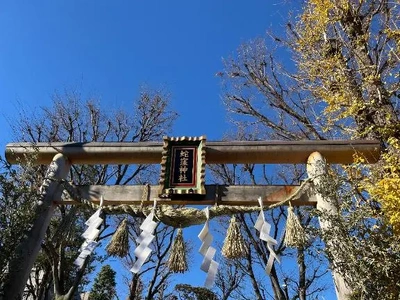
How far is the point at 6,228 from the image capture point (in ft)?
13.4

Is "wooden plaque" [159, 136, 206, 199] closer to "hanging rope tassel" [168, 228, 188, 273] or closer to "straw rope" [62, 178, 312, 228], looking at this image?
"straw rope" [62, 178, 312, 228]

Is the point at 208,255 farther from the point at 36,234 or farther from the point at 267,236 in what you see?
the point at 36,234

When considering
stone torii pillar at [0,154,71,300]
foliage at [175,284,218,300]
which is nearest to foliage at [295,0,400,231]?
stone torii pillar at [0,154,71,300]

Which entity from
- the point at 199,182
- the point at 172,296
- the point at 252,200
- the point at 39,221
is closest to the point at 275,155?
the point at 252,200

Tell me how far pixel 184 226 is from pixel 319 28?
6559 millimetres

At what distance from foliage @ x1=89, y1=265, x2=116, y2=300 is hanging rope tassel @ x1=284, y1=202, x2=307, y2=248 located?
41.9 ft

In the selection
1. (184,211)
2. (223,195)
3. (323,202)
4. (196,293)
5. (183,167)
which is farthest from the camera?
(196,293)

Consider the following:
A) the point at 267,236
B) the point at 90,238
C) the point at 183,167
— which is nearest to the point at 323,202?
the point at 267,236

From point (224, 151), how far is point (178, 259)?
1632 mm

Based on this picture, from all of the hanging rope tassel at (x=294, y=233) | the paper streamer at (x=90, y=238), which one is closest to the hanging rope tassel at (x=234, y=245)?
the hanging rope tassel at (x=294, y=233)

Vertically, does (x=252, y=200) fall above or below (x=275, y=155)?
below

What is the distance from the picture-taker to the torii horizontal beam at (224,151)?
4910 millimetres

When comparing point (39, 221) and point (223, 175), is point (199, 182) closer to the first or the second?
point (39, 221)

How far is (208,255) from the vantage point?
422 cm
